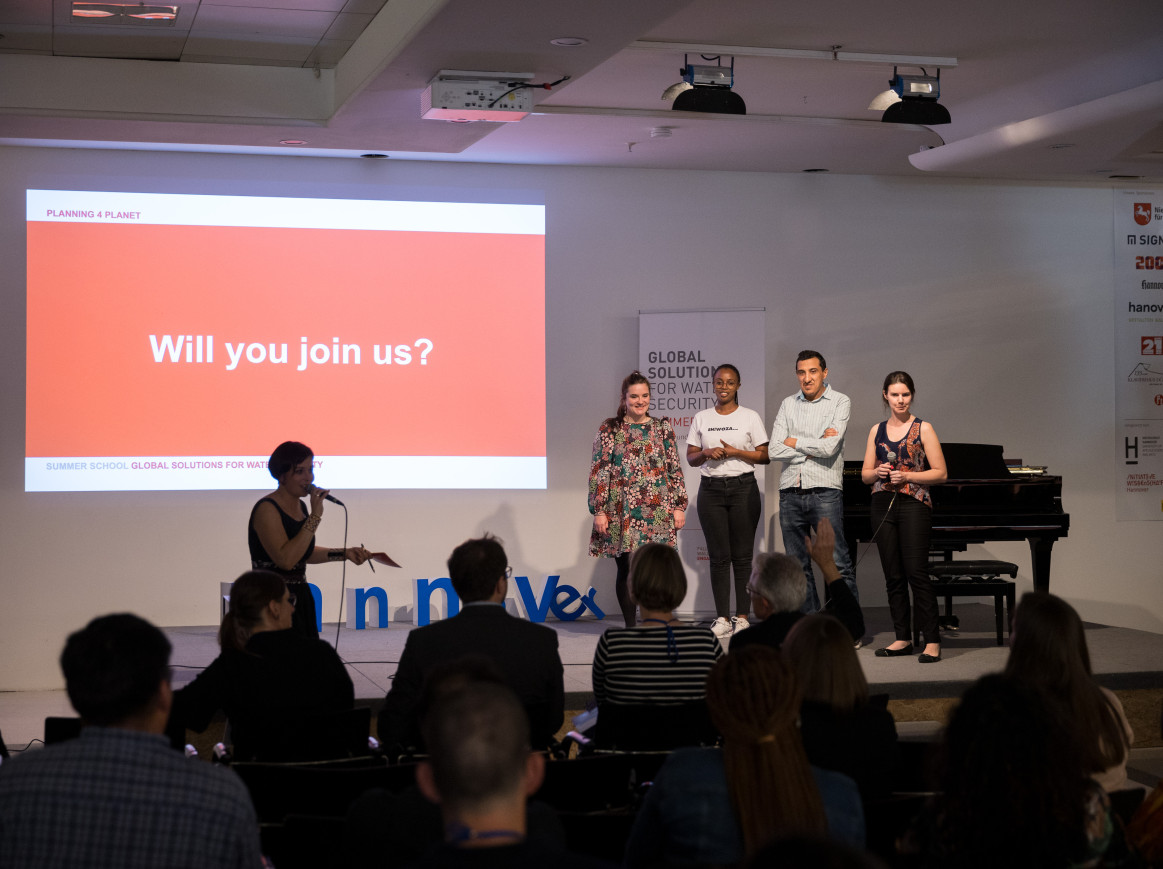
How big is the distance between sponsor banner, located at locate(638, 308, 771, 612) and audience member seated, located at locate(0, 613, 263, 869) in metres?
6.29

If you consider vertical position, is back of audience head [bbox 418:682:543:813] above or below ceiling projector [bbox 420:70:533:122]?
below

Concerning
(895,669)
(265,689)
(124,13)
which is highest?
(124,13)

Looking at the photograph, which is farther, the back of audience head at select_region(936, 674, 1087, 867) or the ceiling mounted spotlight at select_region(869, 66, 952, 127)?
the ceiling mounted spotlight at select_region(869, 66, 952, 127)

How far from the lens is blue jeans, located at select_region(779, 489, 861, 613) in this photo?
6582 millimetres

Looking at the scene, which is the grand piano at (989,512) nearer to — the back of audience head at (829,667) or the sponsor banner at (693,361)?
the sponsor banner at (693,361)

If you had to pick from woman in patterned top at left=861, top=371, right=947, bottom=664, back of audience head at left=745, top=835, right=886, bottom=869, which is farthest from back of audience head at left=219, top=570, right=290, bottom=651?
woman in patterned top at left=861, top=371, right=947, bottom=664

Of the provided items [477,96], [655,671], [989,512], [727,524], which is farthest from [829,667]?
[989,512]

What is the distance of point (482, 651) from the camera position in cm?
331

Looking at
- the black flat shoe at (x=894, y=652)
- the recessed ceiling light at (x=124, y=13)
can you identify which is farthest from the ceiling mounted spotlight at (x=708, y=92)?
the black flat shoe at (x=894, y=652)

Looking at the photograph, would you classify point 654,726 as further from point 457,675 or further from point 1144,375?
point 1144,375

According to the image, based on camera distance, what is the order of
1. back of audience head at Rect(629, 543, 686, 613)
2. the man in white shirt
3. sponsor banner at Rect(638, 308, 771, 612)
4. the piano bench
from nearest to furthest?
back of audience head at Rect(629, 543, 686, 613)
the man in white shirt
the piano bench
sponsor banner at Rect(638, 308, 771, 612)

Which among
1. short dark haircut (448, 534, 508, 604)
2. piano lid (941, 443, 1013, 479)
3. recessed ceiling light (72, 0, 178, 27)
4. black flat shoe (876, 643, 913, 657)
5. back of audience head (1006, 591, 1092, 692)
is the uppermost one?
recessed ceiling light (72, 0, 178, 27)

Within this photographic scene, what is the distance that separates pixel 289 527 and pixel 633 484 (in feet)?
8.42

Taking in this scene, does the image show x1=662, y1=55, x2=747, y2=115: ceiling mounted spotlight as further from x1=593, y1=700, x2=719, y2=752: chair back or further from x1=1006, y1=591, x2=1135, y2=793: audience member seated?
x1=1006, y1=591, x2=1135, y2=793: audience member seated
